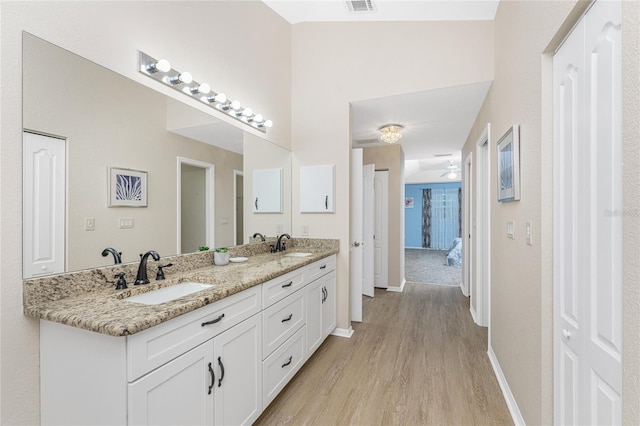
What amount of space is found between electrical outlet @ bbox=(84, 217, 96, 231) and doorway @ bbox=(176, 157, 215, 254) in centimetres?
51

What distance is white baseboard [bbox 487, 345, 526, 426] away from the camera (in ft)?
5.70

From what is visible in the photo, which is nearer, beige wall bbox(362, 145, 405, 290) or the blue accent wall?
A: beige wall bbox(362, 145, 405, 290)

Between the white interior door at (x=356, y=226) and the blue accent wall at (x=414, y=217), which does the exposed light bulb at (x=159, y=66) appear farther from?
the blue accent wall at (x=414, y=217)

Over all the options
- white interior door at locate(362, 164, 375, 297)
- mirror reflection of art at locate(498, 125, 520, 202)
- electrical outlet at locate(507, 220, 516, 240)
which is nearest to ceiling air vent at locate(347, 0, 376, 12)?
mirror reflection of art at locate(498, 125, 520, 202)

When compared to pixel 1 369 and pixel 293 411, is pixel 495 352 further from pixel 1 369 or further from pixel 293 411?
pixel 1 369

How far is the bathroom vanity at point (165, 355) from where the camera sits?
1.01 m

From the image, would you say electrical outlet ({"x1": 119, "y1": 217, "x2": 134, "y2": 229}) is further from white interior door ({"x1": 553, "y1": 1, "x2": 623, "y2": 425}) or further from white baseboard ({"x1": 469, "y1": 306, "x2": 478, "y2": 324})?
white baseboard ({"x1": 469, "y1": 306, "x2": 478, "y2": 324})

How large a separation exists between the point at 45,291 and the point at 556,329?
87.5 inches

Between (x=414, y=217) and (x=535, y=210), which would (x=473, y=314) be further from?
(x=414, y=217)

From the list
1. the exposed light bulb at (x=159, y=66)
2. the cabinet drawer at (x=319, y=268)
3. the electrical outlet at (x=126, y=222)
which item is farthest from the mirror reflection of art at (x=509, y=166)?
the electrical outlet at (x=126, y=222)

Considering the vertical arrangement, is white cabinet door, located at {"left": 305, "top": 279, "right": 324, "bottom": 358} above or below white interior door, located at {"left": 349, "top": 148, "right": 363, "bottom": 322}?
below

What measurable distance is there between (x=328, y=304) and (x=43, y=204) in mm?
2203

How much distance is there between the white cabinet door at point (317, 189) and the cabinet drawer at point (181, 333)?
5.19 ft

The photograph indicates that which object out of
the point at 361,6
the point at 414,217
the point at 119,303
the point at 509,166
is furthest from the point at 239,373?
the point at 414,217
